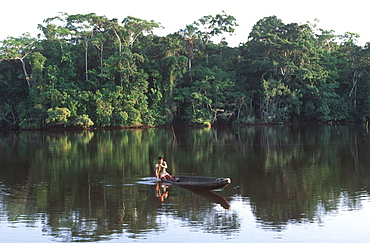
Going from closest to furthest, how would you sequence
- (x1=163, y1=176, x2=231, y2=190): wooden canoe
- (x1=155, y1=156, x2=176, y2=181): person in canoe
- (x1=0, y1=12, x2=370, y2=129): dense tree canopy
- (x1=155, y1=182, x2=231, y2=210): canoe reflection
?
1. (x1=155, y1=182, x2=231, y2=210): canoe reflection
2. (x1=163, y1=176, x2=231, y2=190): wooden canoe
3. (x1=155, y1=156, x2=176, y2=181): person in canoe
4. (x1=0, y1=12, x2=370, y2=129): dense tree canopy

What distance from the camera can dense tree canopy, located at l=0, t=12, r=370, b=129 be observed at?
52781mm

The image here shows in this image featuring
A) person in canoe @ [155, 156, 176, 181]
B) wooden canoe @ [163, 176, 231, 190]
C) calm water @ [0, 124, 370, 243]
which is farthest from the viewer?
person in canoe @ [155, 156, 176, 181]

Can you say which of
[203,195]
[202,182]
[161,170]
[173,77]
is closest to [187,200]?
[203,195]

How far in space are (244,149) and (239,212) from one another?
16.2 metres

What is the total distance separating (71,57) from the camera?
53.6m

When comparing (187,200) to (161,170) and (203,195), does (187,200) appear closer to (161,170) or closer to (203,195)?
(203,195)

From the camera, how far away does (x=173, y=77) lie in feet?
189

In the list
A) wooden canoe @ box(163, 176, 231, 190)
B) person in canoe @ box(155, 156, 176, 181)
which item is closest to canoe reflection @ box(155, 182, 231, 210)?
wooden canoe @ box(163, 176, 231, 190)

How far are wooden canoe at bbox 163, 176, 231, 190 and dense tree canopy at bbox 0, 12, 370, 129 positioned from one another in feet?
119

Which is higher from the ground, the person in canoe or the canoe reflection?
the person in canoe

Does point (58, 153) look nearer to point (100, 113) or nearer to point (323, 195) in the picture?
point (323, 195)

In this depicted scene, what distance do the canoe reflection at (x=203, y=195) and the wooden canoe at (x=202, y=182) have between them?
0.16 meters

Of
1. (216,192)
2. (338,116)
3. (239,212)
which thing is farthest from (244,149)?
(338,116)

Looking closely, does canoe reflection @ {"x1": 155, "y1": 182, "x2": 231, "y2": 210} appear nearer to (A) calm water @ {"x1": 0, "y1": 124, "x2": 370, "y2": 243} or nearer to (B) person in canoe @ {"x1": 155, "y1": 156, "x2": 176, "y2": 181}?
(A) calm water @ {"x1": 0, "y1": 124, "x2": 370, "y2": 243}
